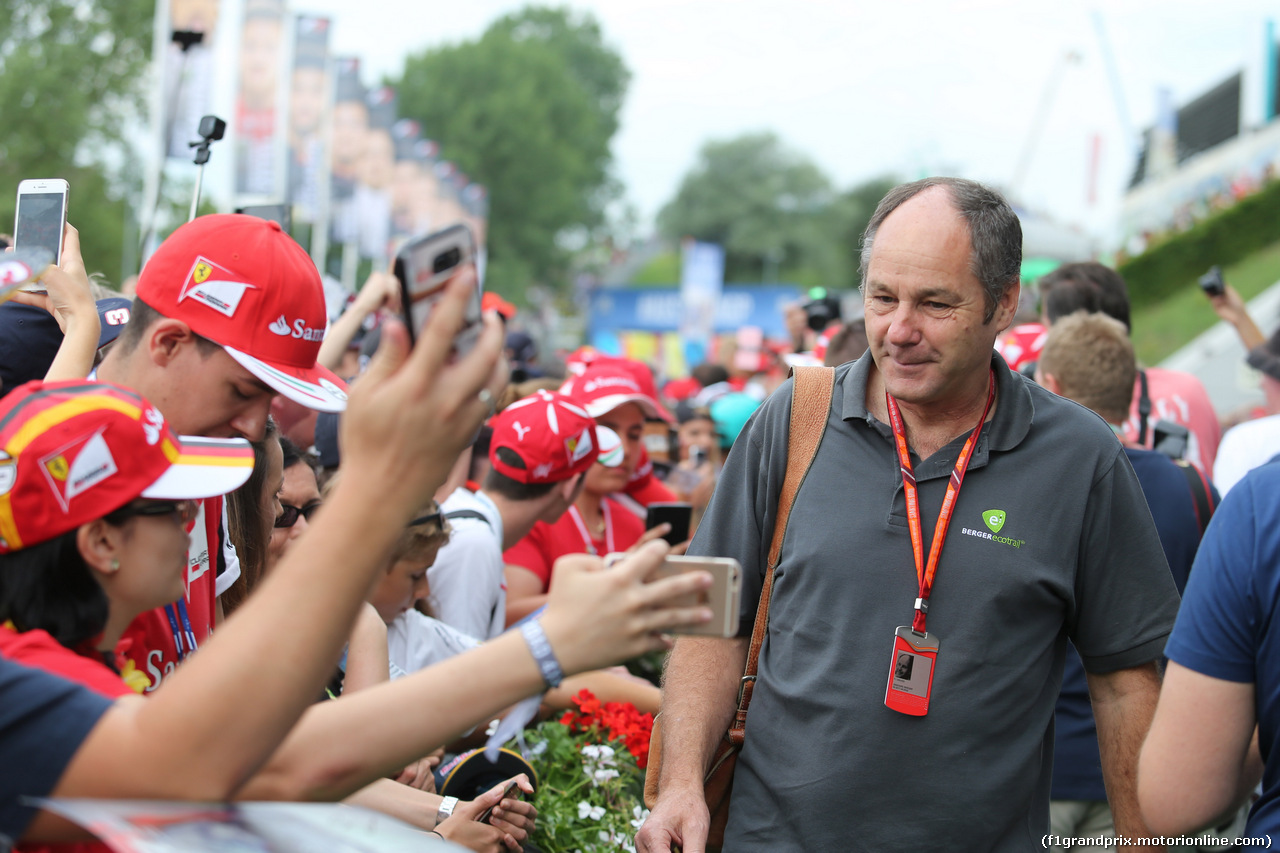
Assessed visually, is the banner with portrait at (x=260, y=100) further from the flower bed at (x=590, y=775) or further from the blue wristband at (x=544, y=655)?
the blue wristband at (x=544, y=655)

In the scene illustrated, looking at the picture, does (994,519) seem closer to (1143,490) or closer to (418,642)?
(1143,490)

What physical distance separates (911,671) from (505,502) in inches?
94.5

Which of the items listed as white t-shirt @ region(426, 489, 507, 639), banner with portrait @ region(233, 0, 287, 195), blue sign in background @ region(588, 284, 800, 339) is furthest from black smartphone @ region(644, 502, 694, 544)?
blue sign in background @ region(588, 284, 800, 339)

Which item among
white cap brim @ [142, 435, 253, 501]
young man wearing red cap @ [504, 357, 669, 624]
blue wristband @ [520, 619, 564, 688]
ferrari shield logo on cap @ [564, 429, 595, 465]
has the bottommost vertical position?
young man wearing red cap @ [504, 357, 669, 624]

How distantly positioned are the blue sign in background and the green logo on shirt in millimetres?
33795

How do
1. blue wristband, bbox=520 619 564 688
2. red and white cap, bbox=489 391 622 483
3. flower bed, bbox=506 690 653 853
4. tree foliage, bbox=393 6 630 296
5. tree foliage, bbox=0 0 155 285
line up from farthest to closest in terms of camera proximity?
tree foliage, bbox=393 6 630 296 → tree foliage, bbox=0 0 155 285 → red and white cap, bbox=489 391 622 483 → flower bed, bbox=506 690 653 853 → blue wristband, bbox=520 619 564 688

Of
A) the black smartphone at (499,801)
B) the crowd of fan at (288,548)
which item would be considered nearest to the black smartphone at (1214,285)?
the crowd of fan at (288,548)

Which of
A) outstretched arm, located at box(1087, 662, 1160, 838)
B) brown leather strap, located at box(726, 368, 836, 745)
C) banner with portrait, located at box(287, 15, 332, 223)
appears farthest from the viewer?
banner with portrait, located at box(287, 15, 332, 223)

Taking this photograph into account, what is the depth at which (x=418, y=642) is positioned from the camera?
12.0 feet

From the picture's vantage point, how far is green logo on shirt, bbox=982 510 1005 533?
8.03 ft

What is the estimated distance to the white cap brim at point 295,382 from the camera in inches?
86.8

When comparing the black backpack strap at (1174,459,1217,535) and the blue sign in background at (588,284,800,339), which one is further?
the blue sign in background at (588,284,800,339)

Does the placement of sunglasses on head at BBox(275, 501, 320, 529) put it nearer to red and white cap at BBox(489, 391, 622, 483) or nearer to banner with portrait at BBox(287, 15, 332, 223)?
red and white cap at BBox(489, 391, 622, 483)

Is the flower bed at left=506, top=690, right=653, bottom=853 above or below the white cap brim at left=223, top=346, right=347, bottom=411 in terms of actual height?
below
